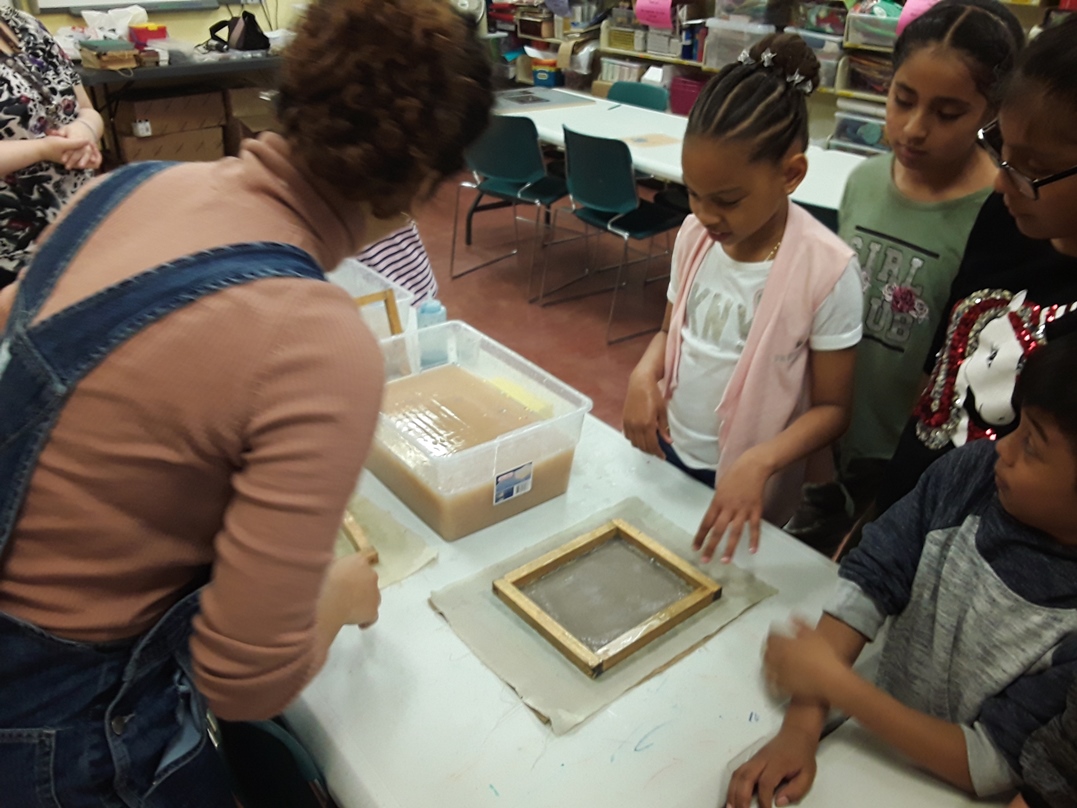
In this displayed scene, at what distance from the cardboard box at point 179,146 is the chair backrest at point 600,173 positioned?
2537mm

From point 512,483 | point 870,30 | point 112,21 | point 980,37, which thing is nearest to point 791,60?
point 980,37

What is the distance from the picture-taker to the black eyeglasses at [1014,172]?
85 centimetres

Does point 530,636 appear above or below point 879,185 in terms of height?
below

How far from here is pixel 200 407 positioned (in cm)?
55

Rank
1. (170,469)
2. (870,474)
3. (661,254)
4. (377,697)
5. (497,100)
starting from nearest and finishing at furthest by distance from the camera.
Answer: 1. (170,469)
2. (497,100)
3. (377,697)
4. (870,474)
5. (661,254)

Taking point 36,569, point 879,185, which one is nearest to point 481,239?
point 879,185

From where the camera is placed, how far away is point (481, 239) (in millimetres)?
4766

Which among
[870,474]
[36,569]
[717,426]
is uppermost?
[36,569]

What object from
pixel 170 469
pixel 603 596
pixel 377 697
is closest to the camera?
pixel 170 469

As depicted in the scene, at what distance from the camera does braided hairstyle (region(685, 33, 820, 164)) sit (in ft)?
3.59

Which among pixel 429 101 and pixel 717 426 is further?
pixel 717 426

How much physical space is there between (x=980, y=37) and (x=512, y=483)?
36.1 inches

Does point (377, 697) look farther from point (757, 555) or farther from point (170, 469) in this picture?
point (757, 555)

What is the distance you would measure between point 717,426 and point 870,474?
0.34 m
